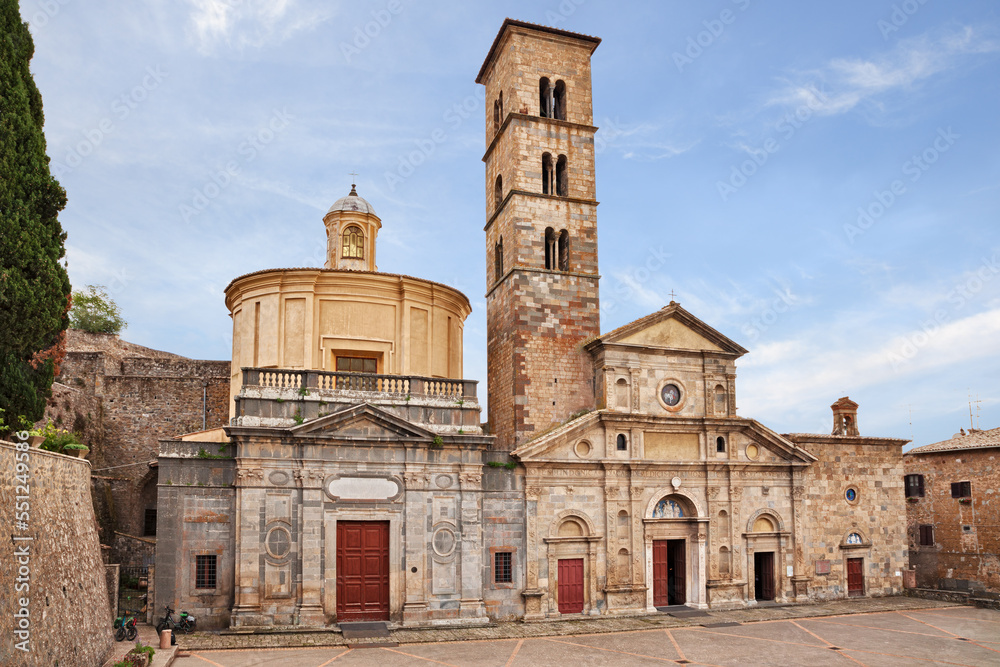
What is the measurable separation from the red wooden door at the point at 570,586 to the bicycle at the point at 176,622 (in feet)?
38.2

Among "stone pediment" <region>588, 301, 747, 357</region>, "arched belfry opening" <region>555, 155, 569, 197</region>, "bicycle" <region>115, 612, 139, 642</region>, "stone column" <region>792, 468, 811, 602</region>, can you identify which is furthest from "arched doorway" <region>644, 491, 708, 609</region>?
"bicycle" <region>115, 612, 139, 642</region>

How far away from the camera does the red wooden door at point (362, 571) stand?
23516 mm

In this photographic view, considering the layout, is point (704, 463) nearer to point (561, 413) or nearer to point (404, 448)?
point (561, 413)

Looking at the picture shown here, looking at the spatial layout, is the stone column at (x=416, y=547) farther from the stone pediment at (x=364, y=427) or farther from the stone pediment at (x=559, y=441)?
the stone pediment at (x=559, y=441)

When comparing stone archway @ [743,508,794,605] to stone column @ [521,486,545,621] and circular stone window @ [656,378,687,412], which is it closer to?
circular stone window @ [656,378,687,412]

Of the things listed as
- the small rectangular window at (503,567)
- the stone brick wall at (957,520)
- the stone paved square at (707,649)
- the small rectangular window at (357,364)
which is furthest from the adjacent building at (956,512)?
the small rectangular window at (357,364)

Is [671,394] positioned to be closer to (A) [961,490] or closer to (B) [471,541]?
(B) [471,541]

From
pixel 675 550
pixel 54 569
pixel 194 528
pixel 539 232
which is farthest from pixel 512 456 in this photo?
pixel 54 569

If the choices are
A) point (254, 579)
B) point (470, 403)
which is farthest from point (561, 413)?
point (254, 579)

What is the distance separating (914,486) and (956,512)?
2.42 meters

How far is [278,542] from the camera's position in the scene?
2300cm

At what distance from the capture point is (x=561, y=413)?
93.6 ft

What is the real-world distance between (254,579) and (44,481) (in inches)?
361

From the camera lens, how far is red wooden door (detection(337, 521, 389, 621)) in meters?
23.5
